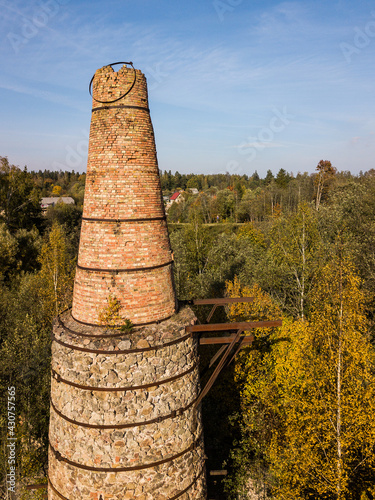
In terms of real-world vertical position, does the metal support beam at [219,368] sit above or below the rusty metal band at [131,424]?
above

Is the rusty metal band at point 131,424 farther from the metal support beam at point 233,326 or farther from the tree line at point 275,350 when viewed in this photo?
the tree line at point 275,350

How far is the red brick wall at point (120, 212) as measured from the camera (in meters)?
6.96

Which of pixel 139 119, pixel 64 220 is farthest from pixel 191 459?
pixel 64 220

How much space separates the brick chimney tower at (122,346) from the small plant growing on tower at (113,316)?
0.02 meters

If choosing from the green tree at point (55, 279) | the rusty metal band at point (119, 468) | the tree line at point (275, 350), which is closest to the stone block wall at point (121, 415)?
the rusty metal band at point (119, 468)

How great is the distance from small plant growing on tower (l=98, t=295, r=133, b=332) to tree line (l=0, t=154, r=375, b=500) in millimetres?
6480

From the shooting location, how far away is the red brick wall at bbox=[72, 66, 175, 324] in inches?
274

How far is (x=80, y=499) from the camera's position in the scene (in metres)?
6.77

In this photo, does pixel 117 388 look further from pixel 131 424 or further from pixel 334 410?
pixel 334 410

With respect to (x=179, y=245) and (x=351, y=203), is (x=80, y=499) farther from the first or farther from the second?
(x=351, y=203)

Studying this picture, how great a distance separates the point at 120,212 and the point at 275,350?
12.5m

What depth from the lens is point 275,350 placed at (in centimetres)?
1622

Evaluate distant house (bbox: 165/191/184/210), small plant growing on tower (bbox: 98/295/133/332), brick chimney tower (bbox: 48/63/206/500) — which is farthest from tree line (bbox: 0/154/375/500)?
distant house (bbox: 165/191/184/210)

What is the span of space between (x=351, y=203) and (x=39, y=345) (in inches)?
1010
